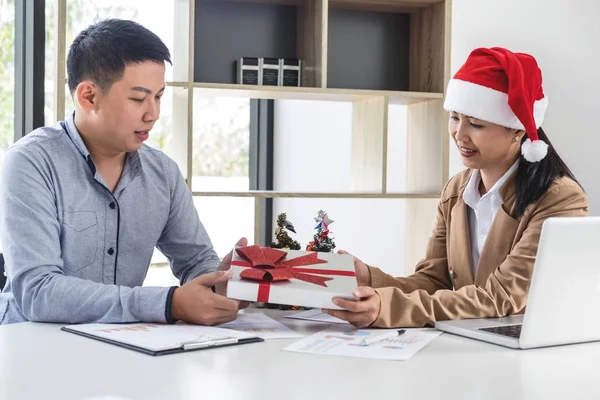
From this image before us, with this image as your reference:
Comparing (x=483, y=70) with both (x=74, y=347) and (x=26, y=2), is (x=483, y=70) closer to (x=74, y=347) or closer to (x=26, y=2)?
(x=74, y=347)

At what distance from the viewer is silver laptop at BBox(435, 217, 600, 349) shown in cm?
136

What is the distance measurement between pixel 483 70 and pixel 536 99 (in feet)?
0.52

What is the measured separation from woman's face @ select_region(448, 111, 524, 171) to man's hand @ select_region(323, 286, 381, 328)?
635 mm

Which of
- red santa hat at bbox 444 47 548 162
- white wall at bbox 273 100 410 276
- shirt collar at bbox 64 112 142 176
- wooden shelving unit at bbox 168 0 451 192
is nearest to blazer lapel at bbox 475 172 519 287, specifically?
red santa hat at bbox 444 47 548 162

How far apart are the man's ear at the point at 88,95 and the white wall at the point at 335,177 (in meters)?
1.97

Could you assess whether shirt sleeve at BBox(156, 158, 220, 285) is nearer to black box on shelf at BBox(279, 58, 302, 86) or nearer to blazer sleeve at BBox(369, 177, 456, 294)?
blazer sleeve at BBox(369, 177, 456, 294)

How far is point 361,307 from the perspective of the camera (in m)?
1.52

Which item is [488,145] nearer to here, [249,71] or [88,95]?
[88,95]

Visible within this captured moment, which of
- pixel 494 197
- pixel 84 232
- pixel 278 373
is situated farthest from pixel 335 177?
pixel 278 373

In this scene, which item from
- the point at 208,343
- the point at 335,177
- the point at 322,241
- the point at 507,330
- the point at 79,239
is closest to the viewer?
the point at 208,343

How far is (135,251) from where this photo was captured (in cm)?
198

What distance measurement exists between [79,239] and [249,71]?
4.21 ft

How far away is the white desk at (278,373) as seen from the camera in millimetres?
1090

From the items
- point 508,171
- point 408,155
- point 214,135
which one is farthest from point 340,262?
point 214,135
